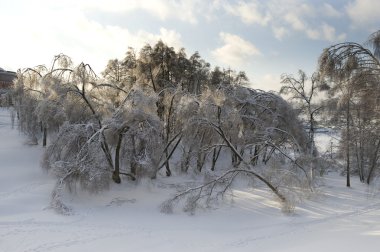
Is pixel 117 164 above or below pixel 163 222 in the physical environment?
above

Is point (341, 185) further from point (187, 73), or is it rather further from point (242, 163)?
point (187, 73)

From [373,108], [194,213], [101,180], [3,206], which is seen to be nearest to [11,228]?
[3,206]

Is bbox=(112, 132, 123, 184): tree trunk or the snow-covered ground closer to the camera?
the snow-covered ground

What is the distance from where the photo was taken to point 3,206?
15.1 m

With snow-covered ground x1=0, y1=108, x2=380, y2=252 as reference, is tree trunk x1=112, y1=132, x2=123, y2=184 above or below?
above

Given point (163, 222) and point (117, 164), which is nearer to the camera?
point (163, 222)

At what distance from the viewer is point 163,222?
14.9 metres

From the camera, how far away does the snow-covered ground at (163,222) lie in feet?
41.2

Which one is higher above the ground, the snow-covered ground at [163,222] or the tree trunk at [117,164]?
the tree trunk at [117,164]

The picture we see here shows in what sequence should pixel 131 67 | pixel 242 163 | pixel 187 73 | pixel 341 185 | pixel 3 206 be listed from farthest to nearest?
pixel 187 73, pixel 131 67, pixel 341 185, pixel 242 163, pixel 3 206

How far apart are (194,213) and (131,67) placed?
1413 cm

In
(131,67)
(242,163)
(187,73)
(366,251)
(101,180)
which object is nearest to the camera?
(366,251)

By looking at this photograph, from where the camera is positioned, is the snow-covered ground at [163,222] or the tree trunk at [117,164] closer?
the snow-covered ground at [163,222]

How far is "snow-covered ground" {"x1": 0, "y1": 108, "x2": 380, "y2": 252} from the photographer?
12.6 metres
